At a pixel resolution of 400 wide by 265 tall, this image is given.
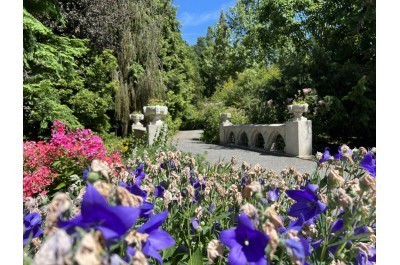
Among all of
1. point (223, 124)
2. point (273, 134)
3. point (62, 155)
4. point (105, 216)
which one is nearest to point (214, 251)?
point (105, 216)

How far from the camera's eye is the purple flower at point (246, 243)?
64 centimetres

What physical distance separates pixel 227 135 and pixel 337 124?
4015 mm

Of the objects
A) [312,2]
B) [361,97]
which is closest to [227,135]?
[361,97]

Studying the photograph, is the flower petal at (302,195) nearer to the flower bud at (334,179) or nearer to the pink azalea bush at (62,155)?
the flower bud at (334,179)

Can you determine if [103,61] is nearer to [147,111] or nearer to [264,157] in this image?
[147,111]

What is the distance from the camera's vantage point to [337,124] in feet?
35.0

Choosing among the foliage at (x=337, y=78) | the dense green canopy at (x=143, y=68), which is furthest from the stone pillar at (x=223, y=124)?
the foliage at (x=337, y=78)

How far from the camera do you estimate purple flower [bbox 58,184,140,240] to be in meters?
0.51

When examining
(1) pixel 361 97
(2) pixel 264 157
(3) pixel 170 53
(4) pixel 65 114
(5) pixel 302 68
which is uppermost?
(3) pixel 170 53

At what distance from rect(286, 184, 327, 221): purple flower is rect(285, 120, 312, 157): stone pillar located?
7.95m

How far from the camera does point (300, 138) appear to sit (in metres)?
8.69

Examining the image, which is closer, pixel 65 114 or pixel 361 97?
pixel 65 114

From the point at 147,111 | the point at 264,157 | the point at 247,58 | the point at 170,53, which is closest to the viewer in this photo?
the point at 264,157

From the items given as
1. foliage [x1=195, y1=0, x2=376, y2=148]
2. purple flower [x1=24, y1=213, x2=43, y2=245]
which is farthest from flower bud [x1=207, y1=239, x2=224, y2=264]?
foliage [x1=195, y1=0, x2=376, y2=148]
